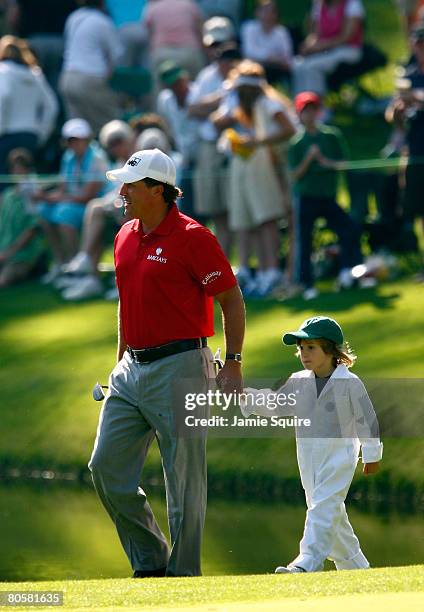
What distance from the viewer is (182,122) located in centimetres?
1461

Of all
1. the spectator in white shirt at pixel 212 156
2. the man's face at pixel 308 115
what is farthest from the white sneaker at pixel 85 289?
the man's face at pixel 308 115

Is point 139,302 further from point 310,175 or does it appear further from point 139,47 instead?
point 139,47

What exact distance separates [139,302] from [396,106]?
6.22 metres

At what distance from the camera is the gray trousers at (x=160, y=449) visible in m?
7.60

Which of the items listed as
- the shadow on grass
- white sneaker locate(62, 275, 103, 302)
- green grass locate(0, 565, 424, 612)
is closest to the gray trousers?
green grass locate(0, 565, 424, 612)

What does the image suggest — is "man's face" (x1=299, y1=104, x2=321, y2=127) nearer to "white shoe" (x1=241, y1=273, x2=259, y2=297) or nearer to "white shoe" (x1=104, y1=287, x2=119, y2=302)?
"white shoe" (x1=241, y1=273, x2=259, y2=297)

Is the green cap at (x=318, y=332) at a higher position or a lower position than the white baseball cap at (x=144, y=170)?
lower

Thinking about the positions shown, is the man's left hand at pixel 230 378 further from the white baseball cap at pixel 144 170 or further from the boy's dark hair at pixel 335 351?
the white baseball cap at pixel 144 170

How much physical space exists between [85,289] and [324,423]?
721cm

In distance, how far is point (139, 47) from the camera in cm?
1792

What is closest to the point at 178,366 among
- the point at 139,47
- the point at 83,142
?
the point at 83,142

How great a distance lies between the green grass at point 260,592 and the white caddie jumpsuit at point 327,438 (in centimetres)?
40

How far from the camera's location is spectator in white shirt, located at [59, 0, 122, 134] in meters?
16.3

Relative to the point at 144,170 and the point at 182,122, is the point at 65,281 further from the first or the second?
the point at 144,170
